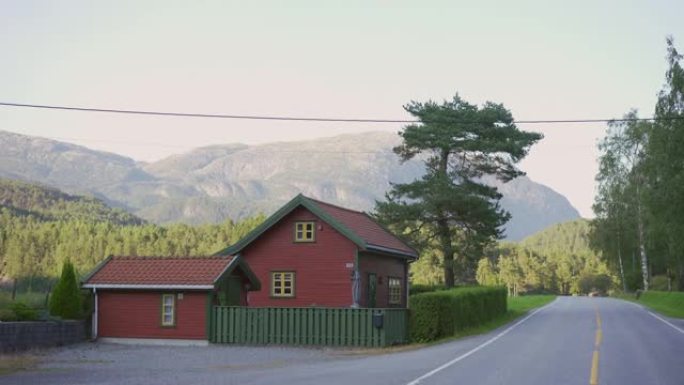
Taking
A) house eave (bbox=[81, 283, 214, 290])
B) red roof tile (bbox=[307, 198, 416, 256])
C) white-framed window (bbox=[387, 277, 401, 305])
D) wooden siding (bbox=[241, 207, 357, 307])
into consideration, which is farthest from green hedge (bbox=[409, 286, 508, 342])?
white-framed window (bbox=[387, 277, 401, 305])

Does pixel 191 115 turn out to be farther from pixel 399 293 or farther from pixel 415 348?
pixel 399 293

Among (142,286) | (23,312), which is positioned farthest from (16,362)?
(142,286)

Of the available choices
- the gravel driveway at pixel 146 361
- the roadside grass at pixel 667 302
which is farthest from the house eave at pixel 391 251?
the roadside grass at pixel 667 302

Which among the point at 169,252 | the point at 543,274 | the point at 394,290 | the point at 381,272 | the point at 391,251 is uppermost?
the point at 169,252

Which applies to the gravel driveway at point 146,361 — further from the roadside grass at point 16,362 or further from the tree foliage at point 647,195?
the tree foliage at point 647,195

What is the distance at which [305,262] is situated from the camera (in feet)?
126

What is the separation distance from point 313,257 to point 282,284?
210 cm

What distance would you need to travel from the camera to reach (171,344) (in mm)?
30891

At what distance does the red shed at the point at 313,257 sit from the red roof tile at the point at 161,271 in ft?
21.1

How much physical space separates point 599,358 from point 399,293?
23135mm

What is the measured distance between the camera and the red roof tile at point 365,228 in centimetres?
3831

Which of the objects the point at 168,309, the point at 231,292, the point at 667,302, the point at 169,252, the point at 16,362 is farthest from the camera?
the point at 169,252

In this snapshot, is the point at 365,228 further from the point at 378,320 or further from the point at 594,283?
the point at 594,283

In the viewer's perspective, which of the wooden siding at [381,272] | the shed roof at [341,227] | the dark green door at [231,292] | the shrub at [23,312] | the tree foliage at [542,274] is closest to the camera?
the shrub at [23,312]
